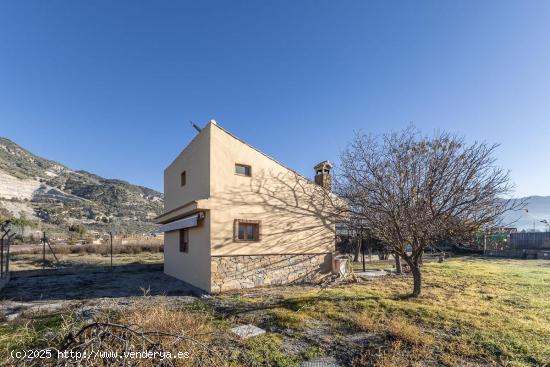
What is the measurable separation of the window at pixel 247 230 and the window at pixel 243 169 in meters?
1.96

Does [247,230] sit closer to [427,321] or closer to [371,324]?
[371,324]

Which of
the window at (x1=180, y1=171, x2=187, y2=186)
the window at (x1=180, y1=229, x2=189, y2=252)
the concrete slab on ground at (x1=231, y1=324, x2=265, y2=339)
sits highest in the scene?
the window at (x1=180, y1=171, x2=187, y2=186)

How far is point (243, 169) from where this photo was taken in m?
13.0

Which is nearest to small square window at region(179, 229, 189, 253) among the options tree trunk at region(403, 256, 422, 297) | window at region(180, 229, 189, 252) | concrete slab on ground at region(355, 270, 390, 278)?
window at region(180, 229, 189, 252)

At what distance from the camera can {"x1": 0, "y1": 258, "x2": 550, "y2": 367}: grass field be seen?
551 cm

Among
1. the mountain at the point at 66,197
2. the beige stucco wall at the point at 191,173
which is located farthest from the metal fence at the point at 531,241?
the mountain at the point at 66,197

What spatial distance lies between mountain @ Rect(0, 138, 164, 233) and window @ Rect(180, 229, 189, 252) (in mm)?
40815

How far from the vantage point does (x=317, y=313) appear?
831 centimetres

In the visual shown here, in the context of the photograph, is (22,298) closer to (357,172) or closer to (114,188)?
(357,172)

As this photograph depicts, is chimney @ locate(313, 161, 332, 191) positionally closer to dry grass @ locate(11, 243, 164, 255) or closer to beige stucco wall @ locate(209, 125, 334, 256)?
beige stucco wall @ locate(209, 125, 334, 256)

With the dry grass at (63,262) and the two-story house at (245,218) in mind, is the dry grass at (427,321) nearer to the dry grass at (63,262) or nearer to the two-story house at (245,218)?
the two-story house at (245,218)

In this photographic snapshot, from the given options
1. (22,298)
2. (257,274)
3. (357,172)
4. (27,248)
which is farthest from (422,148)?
(27,248)

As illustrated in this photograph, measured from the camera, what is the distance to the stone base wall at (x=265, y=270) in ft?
38.1

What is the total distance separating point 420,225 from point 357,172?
2.88m
